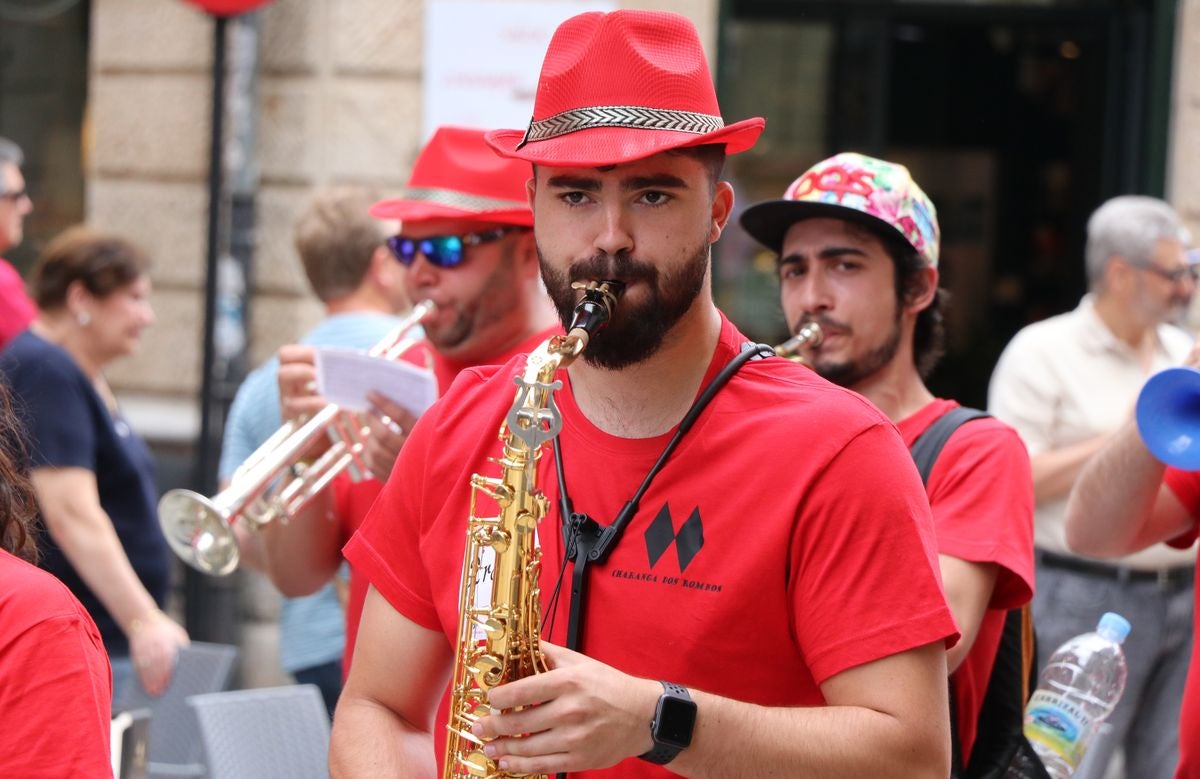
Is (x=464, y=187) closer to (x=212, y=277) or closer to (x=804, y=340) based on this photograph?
(x=804, y=340)

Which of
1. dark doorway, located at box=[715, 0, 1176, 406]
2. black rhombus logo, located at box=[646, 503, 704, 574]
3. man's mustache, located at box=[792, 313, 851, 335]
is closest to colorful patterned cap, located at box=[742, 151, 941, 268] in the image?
man's mustache, located at box=[792, 313, 851, 335]

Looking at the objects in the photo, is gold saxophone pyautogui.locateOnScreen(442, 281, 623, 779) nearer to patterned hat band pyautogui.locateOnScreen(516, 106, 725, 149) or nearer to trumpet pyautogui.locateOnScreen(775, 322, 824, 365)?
patterned hat band pyautogui.locateOnScreen(516, 106, 725, 149)

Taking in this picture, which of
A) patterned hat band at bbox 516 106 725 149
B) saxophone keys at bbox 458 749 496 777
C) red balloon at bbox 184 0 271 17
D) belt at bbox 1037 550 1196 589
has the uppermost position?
red balloon at bbox 184 0 271 17

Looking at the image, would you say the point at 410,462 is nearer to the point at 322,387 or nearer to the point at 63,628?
the point at 63,628

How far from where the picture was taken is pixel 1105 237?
217 inches

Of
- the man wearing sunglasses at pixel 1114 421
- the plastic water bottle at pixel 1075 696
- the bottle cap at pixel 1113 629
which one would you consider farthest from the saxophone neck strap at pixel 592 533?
Result: the man wearing sunglasses at pixel 1114 421

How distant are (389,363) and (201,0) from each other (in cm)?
355

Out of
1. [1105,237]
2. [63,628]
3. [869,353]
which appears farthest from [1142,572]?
[63,628]

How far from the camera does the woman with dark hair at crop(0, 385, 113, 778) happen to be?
6.13 feet

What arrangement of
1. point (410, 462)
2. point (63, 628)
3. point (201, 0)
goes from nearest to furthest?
point (63, 628)
point (410, 462)
point (201, 0)

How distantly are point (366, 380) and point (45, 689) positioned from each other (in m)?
1.60

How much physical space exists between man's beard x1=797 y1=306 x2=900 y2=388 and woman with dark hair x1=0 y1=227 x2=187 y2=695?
2397 mm

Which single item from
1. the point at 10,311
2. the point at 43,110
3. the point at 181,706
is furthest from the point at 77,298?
the point at 43,110

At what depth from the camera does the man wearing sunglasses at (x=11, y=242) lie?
499 cm
